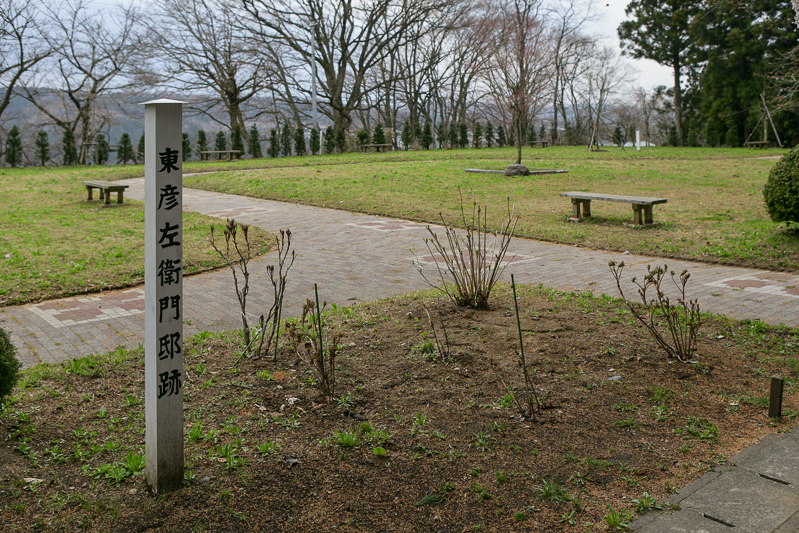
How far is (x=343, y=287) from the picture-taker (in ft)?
→ 24.6

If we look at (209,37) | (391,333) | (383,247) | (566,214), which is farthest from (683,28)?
(391,333)

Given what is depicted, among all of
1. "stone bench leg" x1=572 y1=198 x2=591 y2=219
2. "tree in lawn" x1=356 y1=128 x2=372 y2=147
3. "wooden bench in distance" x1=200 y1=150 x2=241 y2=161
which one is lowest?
"stone bench leg" x1=572 y1=198 x2=591 y2=219

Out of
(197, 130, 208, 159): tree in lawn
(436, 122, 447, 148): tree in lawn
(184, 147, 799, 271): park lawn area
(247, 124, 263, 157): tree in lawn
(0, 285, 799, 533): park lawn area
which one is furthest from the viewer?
(436, 122, 447, 148): tree in lawn

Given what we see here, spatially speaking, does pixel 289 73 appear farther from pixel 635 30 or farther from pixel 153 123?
pixel 153 123

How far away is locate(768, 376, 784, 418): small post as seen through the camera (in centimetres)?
389

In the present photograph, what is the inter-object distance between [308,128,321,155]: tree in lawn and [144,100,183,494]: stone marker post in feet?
111

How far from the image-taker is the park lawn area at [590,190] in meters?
9.62

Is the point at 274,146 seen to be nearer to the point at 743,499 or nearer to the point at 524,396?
the point at 524,396

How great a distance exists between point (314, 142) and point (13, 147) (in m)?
14.5

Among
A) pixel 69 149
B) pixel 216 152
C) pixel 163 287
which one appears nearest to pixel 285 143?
pixel 216 152

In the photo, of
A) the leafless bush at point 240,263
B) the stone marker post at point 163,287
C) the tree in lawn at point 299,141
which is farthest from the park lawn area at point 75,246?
the tree in lawn at point 299,141

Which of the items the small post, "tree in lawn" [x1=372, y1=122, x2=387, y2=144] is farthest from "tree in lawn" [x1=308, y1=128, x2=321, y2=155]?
the small post

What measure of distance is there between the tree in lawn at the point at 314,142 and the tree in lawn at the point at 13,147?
14.0 m

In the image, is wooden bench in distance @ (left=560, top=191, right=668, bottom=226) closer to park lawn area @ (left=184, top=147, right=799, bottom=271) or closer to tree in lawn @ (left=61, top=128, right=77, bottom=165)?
park lawn area @ (left=184, top=147, right=799, bottom=271)
